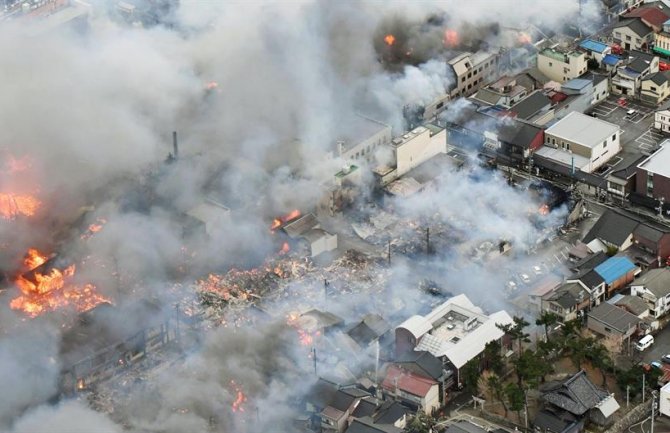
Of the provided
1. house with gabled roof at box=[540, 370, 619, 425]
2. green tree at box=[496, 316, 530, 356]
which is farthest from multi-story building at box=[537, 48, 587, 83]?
house with gabled roof at box=[540, 370, 619, 425]

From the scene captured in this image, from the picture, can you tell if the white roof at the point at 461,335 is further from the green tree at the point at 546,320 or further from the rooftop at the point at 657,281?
the rooftop at the point at 657,281

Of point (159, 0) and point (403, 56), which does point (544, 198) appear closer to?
point (403, 56)

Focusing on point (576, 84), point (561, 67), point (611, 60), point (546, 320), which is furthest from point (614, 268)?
point (611, 60)

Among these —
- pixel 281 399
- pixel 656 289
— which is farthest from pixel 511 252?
pixel 281 399

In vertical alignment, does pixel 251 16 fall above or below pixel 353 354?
above

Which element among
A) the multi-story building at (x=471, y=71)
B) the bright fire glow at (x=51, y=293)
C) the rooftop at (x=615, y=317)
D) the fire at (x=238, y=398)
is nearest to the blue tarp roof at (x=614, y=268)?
the rooftop at (x=615, y=317)

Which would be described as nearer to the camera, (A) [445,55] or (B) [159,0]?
(A) [445,55]
